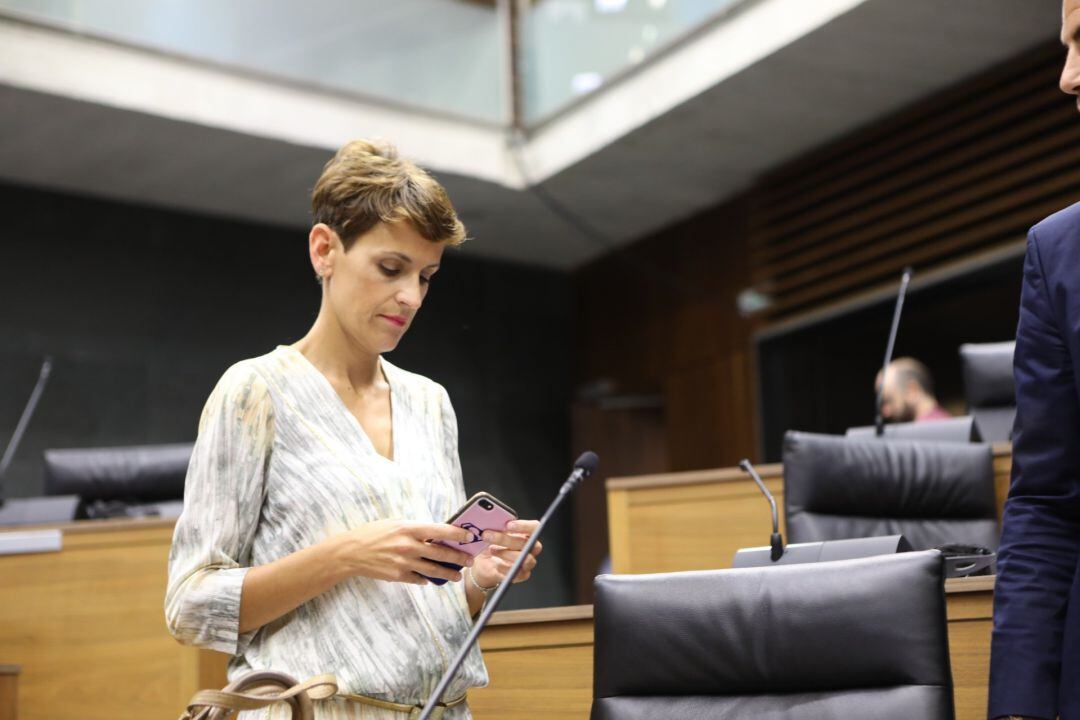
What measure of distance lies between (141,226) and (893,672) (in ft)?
22.2

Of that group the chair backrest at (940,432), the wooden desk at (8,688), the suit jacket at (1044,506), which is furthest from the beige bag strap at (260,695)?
the chair backrest at (940,432)

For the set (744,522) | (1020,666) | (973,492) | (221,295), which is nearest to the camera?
(1020,666)

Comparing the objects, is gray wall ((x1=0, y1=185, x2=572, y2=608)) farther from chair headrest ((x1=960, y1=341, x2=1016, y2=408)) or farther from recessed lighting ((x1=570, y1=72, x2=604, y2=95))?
chair headrest ((x1=960, y1=341, x2=1016, y2=408))

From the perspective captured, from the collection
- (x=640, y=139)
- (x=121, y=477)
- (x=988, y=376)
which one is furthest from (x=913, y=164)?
(x=121, y=477)

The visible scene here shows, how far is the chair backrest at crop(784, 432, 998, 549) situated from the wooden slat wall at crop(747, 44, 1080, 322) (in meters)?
2.89

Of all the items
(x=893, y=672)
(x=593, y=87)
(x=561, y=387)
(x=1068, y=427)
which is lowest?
(x=893, y=672)

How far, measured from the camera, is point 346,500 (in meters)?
1.49

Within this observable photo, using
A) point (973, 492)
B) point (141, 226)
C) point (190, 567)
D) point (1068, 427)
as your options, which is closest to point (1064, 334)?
point (1068, 427)

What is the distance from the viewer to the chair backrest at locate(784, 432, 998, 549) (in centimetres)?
306

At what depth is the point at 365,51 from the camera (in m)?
6.91

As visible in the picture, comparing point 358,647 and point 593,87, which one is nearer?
point 358,647

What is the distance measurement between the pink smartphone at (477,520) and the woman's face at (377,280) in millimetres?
261

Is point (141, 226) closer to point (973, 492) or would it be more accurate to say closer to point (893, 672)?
point (973, 492)

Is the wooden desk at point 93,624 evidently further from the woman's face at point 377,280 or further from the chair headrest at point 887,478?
the woman's face at point 377,280
